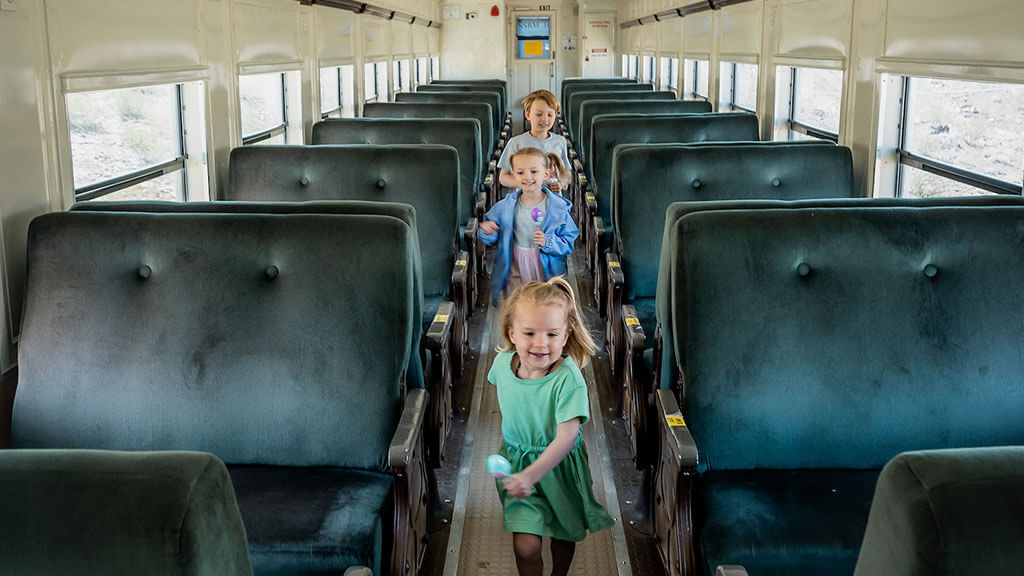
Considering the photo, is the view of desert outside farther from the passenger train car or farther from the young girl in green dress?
the young girl in green dress

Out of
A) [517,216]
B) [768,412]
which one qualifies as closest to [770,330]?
[768,412]

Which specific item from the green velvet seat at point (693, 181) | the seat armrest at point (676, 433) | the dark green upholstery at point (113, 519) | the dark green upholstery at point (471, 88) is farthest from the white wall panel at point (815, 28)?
the dark green upholstery at point (113, 519)

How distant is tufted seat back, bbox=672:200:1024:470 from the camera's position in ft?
7.00

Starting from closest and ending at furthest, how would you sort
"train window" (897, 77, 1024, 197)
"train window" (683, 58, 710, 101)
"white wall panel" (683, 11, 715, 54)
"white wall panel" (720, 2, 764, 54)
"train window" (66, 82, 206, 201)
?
1. "train window" (66, 82, 206, 201)
2. "train window" (897, 77, 1024, 197)
3. "white wall panel" (720, 2, 764, 54)
4. "white wall panel" (683, 11, 715, 54)
5. "train window" (683, 58, 710, 101)

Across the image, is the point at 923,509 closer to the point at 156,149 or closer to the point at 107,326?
the point at 107,326

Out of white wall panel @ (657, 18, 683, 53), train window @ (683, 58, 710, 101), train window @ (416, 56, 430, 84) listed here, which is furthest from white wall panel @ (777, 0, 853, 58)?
train window @ (416, 56, 430, 84)

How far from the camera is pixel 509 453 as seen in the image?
7.79 ft

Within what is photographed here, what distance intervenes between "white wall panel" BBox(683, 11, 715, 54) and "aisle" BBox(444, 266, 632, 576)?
16.7ft

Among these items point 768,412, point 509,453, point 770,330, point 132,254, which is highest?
point 132,254

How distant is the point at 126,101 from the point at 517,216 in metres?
1.66

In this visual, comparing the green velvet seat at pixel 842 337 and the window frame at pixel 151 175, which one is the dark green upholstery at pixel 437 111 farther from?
the green velvet seat at pixel 842 337

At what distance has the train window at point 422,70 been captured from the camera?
12198 mm

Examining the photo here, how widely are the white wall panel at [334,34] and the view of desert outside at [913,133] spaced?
243 centimetres

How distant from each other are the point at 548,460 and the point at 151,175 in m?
1.96
